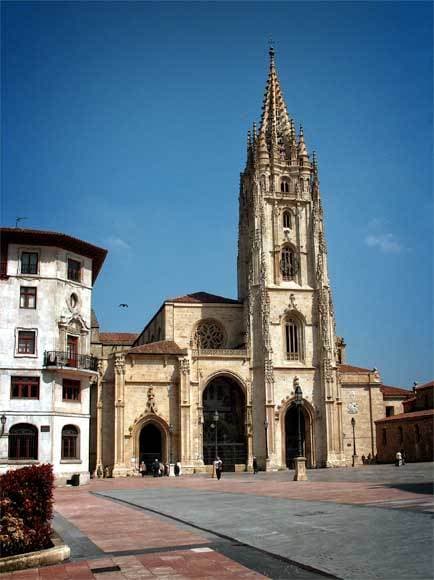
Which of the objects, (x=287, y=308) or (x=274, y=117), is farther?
(x=274, y=117)

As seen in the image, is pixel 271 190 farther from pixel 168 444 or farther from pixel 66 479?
pixel 66 479

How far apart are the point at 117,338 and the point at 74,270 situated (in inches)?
1909

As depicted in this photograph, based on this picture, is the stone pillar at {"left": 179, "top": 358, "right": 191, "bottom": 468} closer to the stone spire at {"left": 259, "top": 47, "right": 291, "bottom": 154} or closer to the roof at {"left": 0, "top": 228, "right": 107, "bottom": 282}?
the roof at {"left": 0, "top": 228, "right": 107, "bottom": 282}

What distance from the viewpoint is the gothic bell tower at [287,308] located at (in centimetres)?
6055

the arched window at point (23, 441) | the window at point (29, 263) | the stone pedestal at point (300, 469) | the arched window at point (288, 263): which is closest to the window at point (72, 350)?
the arched window at point (23, 441)

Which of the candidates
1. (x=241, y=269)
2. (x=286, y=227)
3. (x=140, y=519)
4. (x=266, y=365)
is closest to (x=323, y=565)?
(x=140, y=519)

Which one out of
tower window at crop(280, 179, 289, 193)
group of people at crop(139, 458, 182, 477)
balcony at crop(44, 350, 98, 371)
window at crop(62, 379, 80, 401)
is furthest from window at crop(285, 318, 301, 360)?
window at crop(62, 379, 80, 401)

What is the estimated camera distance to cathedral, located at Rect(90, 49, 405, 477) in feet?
188

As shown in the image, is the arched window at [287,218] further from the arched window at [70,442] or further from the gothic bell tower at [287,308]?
the arched window at [70,442]

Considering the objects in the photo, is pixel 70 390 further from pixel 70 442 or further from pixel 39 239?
pixel 39 239

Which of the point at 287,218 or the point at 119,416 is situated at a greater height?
the point at 287,218

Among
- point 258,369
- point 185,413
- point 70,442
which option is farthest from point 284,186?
point 70,442

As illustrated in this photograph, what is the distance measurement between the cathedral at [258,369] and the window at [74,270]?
521 inches

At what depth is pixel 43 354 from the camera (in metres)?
40.1
